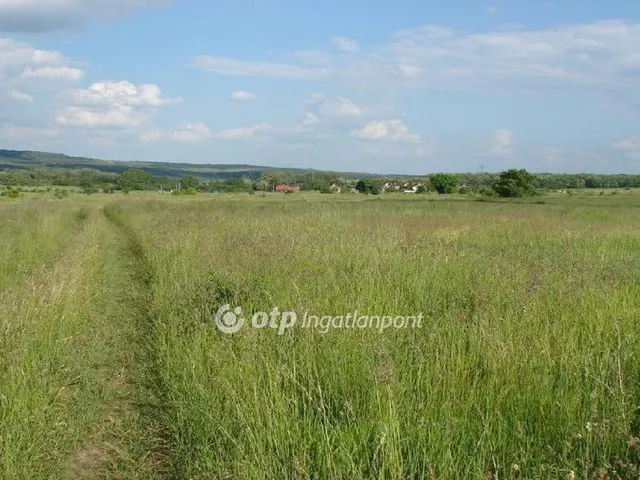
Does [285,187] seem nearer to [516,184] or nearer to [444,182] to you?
[444,182]

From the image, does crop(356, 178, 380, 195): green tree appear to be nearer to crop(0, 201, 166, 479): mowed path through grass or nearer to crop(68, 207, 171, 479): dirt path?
crop(68, 207, 171, 479): dirt path

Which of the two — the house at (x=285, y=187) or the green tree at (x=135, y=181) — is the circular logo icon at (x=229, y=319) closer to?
the house at (x=285, y=187)

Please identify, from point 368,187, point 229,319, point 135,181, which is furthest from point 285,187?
point 229,319

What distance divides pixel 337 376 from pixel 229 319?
2.09 metres

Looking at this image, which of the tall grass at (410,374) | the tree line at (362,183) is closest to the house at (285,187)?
the tree line at (362,183)

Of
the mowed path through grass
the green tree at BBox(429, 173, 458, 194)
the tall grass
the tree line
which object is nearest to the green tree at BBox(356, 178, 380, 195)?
the tree line

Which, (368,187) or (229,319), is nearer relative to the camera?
(229,319)

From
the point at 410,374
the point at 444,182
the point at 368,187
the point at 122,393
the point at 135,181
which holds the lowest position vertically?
the point at 122,393

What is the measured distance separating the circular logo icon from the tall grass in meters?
0.13

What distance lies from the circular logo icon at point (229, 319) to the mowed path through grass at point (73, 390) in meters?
0.83

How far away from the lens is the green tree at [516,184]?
181ft

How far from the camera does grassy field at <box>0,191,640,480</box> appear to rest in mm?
3230

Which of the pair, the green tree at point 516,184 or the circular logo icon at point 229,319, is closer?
the circular logo icon at point 229,319

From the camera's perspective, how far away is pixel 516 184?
56.3 m
